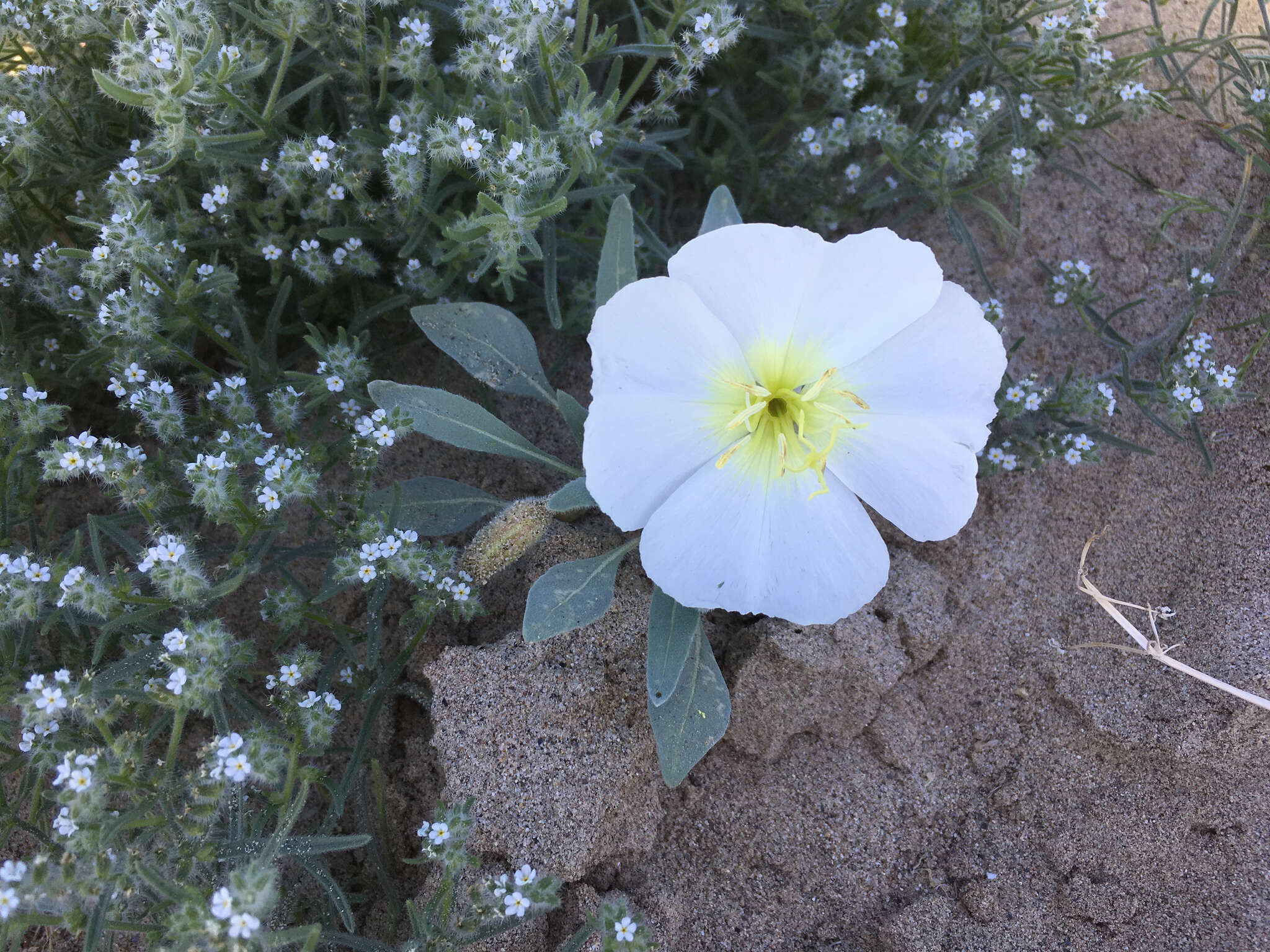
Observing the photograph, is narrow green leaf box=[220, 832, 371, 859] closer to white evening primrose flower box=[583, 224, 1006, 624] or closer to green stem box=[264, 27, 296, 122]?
white evening primrose flower box=[583, 224, 1006, 624]

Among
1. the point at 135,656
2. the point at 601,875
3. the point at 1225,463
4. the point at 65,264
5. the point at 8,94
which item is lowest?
the point at 601,875

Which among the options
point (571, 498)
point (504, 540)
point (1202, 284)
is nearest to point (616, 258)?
point (571, 498)

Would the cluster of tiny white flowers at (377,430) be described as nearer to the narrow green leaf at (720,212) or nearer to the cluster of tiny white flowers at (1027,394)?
the narrow green leaf at (720,212)

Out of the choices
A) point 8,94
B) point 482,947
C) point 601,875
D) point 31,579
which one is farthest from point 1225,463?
point 8,94

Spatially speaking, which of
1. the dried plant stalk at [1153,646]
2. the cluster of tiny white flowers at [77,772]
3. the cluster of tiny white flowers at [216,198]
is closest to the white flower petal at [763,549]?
the dried plant stalk at [1153,646]

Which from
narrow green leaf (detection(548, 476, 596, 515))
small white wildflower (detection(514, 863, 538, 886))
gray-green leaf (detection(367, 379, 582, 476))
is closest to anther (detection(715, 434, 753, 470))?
narrow green leaf (detection(548, 476, 596, 515))

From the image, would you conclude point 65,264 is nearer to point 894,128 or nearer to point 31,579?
point 31,579

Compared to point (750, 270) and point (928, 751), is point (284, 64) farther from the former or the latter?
point (928, 751)
